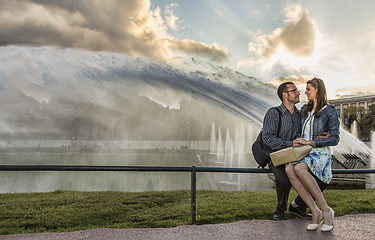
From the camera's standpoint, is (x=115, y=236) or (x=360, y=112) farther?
(x=360, y=112)

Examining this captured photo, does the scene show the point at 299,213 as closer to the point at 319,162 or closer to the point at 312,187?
the point at 312,187

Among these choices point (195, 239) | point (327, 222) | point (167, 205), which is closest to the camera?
point (195, 239)

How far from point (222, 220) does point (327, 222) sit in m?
1.49

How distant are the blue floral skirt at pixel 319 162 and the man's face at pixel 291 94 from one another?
2.53 ft

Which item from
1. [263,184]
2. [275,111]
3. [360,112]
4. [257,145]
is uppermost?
[360,112]

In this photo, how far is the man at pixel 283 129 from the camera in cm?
466

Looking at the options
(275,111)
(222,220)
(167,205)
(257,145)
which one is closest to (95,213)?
(167,205)

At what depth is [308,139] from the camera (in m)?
4.58

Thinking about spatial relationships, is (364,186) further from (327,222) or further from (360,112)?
(360,112)

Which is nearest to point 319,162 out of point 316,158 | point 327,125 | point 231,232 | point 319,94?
point 316,158

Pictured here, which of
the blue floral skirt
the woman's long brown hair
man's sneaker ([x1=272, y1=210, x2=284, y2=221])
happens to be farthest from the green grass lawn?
the woman's long brown hair

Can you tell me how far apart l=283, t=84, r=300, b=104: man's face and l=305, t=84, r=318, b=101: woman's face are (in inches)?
6.0

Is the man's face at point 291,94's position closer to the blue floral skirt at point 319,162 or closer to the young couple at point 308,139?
the young couple at point 308,139

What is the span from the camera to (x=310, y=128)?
457 centimetres
